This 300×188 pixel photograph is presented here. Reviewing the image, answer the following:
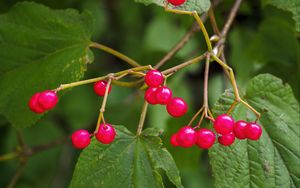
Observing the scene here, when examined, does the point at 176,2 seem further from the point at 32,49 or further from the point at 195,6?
the point at 32,49

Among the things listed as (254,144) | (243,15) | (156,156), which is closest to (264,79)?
(254,144)

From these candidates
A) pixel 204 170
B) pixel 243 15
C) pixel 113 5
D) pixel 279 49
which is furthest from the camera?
pixel 113 5

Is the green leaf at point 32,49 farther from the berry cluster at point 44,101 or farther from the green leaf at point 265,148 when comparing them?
the green leaf at point 265,148

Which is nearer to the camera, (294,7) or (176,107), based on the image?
(176,107)

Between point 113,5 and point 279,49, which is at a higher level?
point 279,49

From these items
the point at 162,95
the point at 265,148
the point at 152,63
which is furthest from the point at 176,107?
the point at 152,63

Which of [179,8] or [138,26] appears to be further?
[138,26]

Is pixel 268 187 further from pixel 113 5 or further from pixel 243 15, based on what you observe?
pixel 113 5
